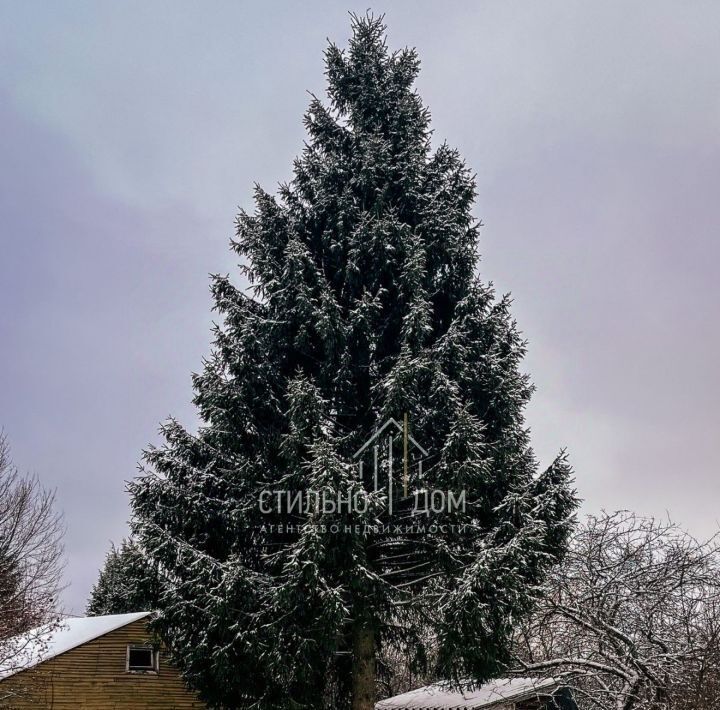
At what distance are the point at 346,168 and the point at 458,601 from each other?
8031mm

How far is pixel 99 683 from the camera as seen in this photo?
1938cm

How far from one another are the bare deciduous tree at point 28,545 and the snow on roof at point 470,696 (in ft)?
31.0

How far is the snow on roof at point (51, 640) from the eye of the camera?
722 inches

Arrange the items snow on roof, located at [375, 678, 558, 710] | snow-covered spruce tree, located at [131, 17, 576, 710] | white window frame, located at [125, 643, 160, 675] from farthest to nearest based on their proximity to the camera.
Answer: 1. white window frame, located at [125, 643, 160, 675]
2. snow on roof, located at [375, 678, 558, 710]
3. snow-covered spruce tree, located at [131, 17, 576, 710]

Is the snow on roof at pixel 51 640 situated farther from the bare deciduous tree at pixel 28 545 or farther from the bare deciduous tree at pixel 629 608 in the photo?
the bare deciduous tree at pixel 629 608

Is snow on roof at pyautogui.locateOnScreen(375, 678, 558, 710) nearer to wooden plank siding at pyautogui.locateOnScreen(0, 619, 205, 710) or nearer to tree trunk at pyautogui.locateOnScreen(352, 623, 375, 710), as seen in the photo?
tree trunk at pyautogui.locateOnScreen(352, 623, 375, 710)

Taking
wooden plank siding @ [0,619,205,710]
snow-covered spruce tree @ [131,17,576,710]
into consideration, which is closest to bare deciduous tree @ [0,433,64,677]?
wooden plank siding @ [0,619,205,710]

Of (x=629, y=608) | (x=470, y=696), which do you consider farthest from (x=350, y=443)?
(x=470, y=696)

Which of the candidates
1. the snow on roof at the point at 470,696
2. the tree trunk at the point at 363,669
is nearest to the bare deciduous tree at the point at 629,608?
the snow on roof at the point at 470,696

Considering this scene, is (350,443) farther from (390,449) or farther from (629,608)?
(629,608)

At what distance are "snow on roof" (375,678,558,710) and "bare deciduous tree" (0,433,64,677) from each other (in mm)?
9447

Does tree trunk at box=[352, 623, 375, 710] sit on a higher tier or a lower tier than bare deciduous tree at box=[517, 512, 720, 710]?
lower

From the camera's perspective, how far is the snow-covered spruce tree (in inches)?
437

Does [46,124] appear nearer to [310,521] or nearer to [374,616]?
[310,521]
